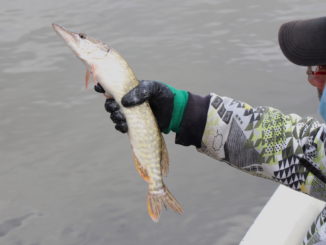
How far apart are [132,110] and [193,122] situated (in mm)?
327

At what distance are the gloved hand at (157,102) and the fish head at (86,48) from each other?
12 cm

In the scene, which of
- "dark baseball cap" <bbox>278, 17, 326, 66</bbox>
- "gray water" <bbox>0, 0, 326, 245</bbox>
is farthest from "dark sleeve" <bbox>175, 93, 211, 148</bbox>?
"gray water" <bbox>0, 0, 326, 245</bbox>

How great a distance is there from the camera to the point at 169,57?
6082 millimetres

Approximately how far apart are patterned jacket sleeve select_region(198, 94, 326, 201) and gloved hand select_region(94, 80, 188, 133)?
0.14 m

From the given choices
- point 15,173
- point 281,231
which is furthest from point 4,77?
point 281,231

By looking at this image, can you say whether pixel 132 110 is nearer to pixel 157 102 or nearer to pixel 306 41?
pixel 157 102

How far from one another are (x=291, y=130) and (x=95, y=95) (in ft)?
11.3

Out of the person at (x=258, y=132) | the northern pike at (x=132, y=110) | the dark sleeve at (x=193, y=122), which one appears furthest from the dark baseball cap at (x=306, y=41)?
the northern pike at (x=132, y=110)

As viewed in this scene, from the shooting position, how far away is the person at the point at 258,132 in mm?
2104

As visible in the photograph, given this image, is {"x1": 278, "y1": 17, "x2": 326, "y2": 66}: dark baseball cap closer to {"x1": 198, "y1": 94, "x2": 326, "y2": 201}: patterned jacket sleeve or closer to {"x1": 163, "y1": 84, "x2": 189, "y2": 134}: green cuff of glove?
{"x1": 198, "y1": 94, "x2": 326, "y2": 201}: patterned jacket sleeve

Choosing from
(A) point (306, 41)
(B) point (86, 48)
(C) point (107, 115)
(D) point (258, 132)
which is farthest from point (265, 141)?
(C) point (107, 115)

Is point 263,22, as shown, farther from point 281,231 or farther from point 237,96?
point 281,231

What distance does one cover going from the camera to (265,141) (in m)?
2.21

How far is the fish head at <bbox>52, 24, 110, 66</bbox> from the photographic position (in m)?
1.94
